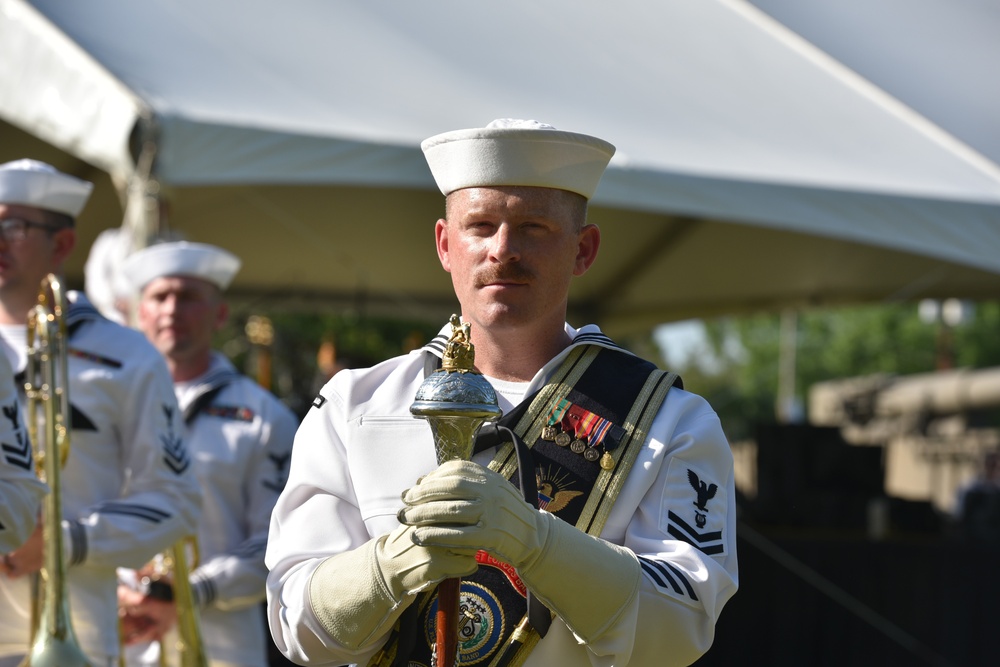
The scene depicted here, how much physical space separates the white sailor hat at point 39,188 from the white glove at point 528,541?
277 centimetres

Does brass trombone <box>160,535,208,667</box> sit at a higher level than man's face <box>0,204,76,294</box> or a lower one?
lower

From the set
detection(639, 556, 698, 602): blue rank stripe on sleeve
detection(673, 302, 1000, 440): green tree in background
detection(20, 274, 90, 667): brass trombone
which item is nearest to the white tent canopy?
detection(20, 274, 90, 667): brass trombone

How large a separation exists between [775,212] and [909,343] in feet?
113

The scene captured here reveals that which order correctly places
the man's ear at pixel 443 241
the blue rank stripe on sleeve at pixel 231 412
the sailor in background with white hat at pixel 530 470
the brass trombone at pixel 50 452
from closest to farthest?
the sailor in background with white hat at pixel 530 470 → the man's ear at pixel 443 241 → the brass trombone at pixel 50 452 → the blue rank stripe on sleeve at pixel 231 412

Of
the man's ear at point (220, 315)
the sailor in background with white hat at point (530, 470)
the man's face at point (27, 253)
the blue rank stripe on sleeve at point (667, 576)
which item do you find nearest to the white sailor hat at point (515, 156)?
the sailor in background with white hat at point (530, 470)

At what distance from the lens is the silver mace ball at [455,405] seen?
7.23ft

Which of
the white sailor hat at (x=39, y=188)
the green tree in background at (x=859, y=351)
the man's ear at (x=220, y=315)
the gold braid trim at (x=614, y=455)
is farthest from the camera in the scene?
the green tree in background at (x=859, y=351)

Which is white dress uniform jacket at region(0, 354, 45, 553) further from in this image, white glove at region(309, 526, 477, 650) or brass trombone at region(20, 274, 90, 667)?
white glove at region(309, 526, 477, 650)

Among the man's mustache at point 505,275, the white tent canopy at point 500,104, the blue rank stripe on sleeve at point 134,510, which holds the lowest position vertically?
the blue rank stripe on sleeve at point 134,510

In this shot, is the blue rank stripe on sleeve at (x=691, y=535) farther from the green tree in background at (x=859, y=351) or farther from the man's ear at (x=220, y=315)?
the green tree in background at (x=859, y=351)

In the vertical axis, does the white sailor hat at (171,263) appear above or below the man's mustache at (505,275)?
above

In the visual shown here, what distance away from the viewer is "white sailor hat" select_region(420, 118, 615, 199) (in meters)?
2.59

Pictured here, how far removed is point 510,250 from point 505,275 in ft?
0.16

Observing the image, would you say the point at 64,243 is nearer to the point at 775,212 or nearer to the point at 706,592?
the point at 706,592
